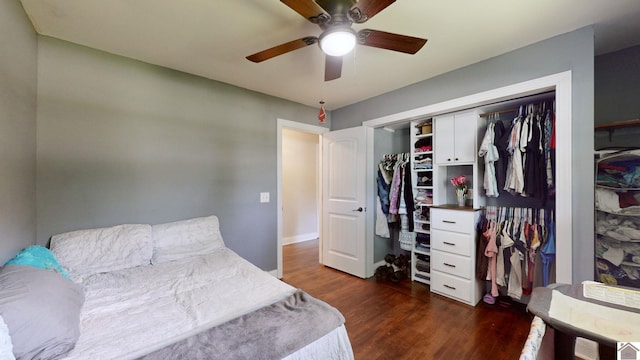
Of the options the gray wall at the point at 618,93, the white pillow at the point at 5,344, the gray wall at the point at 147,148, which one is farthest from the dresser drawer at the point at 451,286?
the white pillow at the point at 5,344

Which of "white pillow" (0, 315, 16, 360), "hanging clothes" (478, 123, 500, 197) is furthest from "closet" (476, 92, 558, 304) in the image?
"white pillow" (0, 315, 16, 360)

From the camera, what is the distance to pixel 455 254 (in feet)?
8.41

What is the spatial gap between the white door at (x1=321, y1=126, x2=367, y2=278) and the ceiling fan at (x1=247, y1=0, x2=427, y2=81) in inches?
68.1

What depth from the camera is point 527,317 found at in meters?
2.22

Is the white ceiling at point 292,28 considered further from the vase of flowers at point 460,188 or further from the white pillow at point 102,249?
the white pillow at point 102,249

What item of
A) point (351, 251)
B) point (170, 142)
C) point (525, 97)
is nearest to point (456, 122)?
point (525, 97)

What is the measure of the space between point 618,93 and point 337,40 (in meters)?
2.74

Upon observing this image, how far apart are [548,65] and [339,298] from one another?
2.84 meters

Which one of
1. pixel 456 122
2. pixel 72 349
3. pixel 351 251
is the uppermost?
pixel 456 122

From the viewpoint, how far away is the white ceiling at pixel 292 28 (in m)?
1.57

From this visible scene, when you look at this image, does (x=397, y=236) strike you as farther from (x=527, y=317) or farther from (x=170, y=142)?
(x=170, y=142)

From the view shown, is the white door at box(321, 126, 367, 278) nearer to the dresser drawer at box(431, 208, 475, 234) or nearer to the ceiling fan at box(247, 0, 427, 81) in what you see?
the dresser drawer at box(431, 208, 475, 234)

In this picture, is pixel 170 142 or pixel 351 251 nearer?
pixel 170 142

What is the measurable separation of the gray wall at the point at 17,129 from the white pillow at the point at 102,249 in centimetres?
21
